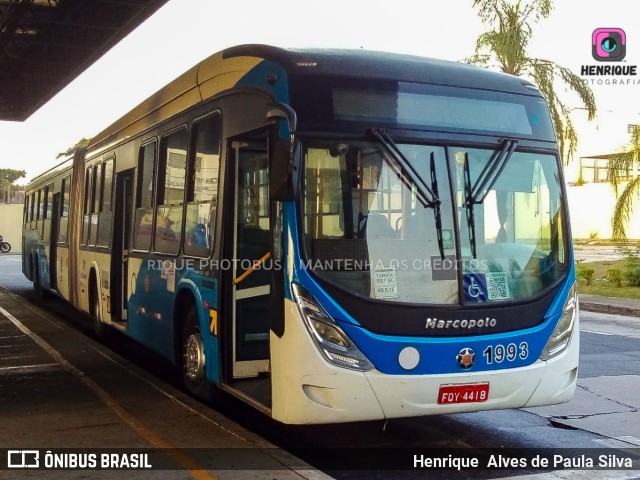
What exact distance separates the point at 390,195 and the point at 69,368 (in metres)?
5.07

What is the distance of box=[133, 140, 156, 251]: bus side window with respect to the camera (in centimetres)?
927

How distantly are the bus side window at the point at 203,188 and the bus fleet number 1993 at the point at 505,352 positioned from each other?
259 cm

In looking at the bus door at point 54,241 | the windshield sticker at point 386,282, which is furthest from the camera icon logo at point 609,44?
the windshield sticker at point 386,282

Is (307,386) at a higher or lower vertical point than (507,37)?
lower

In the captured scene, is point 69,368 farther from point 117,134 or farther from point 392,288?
point 392,288

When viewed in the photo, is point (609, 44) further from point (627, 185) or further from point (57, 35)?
point (57, 35)

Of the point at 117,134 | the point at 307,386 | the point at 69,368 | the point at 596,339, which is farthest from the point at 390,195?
the point at 596,339

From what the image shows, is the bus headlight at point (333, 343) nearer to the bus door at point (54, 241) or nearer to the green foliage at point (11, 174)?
the bus door at point (54, 241)

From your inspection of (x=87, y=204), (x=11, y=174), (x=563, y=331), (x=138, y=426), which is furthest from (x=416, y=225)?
(x=11, y=174)

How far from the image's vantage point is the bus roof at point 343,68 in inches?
249

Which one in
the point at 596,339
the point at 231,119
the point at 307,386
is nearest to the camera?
the point at 307,386

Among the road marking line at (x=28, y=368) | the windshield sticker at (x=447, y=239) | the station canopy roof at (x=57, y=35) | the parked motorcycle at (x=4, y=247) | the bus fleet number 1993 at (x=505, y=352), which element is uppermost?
the station canopy roof at (x=57, y=35)

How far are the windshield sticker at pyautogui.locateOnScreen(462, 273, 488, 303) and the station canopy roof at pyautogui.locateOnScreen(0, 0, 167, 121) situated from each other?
1585cm

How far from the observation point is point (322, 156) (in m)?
6.04
